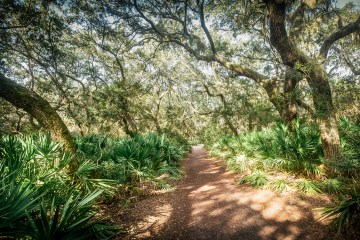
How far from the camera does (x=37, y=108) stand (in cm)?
516

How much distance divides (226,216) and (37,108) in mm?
5230

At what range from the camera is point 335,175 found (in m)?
6.14

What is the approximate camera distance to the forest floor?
429cm

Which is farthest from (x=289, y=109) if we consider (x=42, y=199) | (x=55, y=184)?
(x=42, y=199)

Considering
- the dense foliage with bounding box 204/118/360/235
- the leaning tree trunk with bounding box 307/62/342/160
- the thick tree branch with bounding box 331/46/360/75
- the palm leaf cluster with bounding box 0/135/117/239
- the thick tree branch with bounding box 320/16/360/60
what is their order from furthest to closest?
the thick tree branch with bounding box 331/46/360/75, the thick tree branch with bounding box 320/16/360/60, the leaning tree trunk with bounding box 307/62/342/160, the dense foliage with bounding box 204/118/360/235, the palm leaf cluster with bounding box 0/135/117/239

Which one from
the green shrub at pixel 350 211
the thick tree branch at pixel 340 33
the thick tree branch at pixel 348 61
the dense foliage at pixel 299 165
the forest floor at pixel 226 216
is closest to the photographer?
the green shrub at pixel 350 211

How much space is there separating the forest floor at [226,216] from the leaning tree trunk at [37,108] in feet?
7.14

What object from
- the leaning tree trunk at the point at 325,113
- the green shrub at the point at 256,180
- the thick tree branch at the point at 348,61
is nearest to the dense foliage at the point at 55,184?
the green shrub at the point at 256,180

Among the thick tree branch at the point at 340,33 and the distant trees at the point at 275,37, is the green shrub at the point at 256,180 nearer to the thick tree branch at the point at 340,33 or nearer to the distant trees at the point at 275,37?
the distant trees at the point at 275,37

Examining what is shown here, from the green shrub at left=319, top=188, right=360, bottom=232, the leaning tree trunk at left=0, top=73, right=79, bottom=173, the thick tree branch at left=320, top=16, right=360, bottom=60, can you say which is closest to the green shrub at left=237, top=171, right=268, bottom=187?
the green shrub at left=319, top=188, right=360, bottom=232

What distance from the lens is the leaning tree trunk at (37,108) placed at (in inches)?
194

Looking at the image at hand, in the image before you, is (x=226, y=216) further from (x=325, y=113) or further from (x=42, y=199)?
(x=325, y=113)

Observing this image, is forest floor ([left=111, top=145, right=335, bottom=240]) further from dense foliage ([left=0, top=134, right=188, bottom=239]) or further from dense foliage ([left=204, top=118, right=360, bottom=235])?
dense foliage ([left=0, top=134, right=188, bottom=239])

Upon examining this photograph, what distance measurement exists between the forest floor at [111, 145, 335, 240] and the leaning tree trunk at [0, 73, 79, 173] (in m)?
2.18
